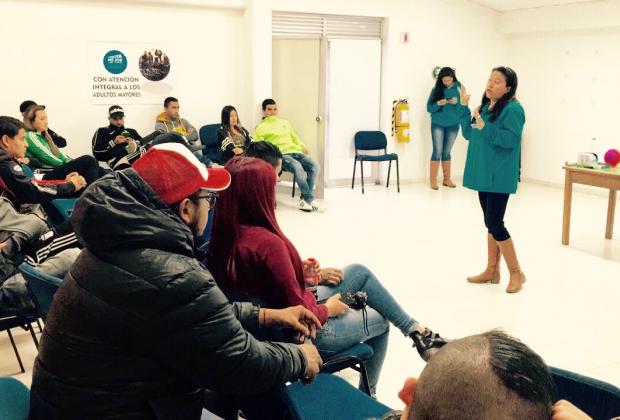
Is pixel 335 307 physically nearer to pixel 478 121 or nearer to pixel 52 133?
pixel 478 121

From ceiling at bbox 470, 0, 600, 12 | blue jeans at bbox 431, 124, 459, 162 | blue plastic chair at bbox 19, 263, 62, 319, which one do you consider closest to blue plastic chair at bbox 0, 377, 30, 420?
blue plastic chair at bbox 19, 263, 62, 319

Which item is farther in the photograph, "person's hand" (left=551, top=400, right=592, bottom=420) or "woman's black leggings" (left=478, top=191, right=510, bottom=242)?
"woman's black leggings" (left=478, top=191, right=510, bottom=242)

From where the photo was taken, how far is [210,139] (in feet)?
25.5

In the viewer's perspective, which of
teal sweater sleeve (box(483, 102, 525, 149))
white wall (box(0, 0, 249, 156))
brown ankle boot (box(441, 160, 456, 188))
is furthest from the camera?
brown ankle boot (box(441, 160, 456, 188))

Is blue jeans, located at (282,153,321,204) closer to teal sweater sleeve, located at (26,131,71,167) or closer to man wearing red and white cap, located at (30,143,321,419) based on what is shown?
teal sweater sleeve, located at (26,131,71,167)

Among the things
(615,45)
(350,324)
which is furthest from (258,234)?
(615,45)

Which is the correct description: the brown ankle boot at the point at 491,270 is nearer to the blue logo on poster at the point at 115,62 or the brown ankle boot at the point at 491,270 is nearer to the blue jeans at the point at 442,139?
the blue jeans at the point at 442,139

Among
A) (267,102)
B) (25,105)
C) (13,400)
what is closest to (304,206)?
(267,102)

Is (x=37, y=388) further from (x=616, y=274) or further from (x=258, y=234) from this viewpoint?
(x=616, y=274)

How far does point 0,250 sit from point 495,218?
2969mm

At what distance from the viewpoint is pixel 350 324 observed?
8.22 feet

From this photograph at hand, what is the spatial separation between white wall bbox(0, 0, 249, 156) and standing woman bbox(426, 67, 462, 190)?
2.54 m

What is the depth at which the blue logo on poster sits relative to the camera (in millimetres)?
7375

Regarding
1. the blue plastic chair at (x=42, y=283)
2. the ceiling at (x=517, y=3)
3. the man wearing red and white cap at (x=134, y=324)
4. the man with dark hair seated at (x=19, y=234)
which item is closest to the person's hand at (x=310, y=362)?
the man wearing red and white cap at (x=134, y=324)
